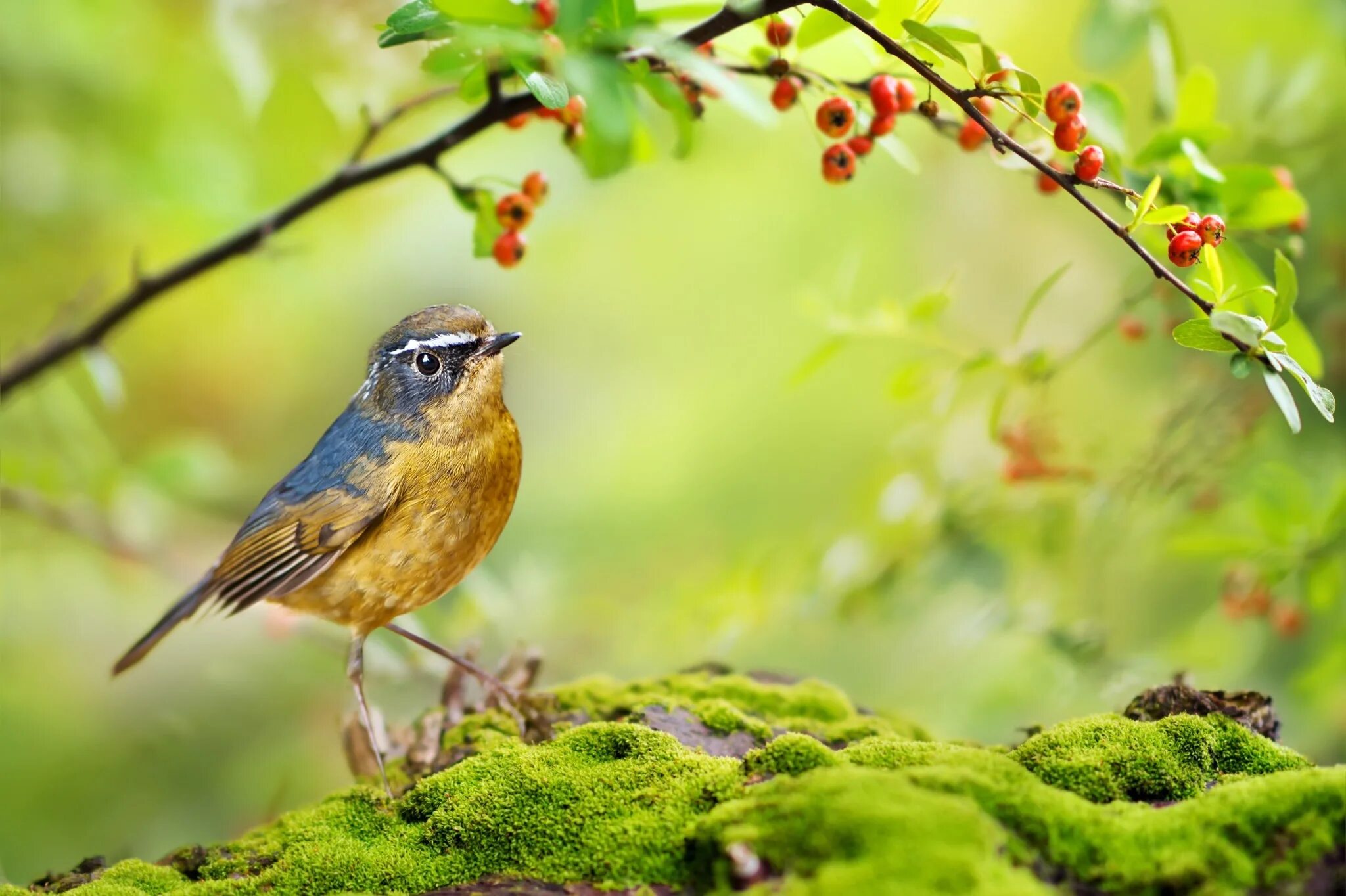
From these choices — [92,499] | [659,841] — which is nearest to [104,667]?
[92,499]

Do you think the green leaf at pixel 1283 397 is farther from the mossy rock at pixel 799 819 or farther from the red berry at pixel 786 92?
the red berry at pixel 786 92

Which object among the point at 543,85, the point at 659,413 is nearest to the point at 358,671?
the point at 543,85

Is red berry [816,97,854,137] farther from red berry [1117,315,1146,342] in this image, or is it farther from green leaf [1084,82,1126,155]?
red berry [1117,315,1146,342]

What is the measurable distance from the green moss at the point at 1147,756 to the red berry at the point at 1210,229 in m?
0.86

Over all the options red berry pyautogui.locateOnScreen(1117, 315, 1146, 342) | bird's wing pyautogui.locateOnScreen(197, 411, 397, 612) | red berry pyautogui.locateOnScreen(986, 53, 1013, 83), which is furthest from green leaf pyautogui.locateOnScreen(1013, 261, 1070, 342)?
bird's wing pyautogui.locateOnScreen(197, 411, 397, 612)

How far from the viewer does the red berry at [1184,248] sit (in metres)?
1.84

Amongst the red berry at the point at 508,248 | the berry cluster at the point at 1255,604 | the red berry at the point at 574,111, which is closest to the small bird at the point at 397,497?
the red berry at the point at 508,248

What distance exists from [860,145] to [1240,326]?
0.81m

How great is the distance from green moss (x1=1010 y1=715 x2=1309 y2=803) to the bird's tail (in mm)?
1772

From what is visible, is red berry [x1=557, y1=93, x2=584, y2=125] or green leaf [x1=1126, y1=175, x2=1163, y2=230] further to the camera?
red berry [x1=557, y1=93, x2=584, y2=125]

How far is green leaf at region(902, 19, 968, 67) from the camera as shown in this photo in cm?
176

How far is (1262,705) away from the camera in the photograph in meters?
2.20

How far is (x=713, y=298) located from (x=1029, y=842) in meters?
4.96

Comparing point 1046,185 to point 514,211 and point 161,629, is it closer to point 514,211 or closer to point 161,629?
point 514,211
